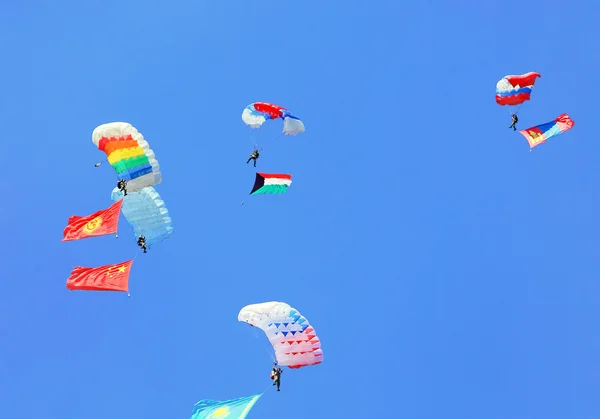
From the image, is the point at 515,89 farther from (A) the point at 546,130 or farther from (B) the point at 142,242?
(B) the point at 142,242

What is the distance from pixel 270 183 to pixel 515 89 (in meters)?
15.3

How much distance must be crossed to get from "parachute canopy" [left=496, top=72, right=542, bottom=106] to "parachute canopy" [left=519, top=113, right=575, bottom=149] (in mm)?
1878

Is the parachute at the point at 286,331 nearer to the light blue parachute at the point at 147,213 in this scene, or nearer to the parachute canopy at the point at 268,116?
the light blue parachute at the point at 147,213

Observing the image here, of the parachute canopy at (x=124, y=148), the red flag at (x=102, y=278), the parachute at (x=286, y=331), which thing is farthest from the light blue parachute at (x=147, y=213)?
the parachute at (x=286, y=331)

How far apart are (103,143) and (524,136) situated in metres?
24.2

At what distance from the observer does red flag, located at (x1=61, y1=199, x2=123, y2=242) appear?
1496 inches

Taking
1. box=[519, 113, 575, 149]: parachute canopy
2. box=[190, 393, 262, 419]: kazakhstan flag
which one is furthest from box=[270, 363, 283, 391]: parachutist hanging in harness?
box=[519, 113, 575, 149]: parachute canopy

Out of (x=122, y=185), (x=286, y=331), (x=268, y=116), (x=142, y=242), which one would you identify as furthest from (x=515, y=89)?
(x=122, y=185)

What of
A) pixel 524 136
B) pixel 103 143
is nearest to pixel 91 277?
pixel 103 143

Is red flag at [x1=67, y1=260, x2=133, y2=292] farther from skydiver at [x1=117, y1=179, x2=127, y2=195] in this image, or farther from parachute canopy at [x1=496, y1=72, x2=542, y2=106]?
parachute canopy at [x1=496, y1=72, x2=542, y2=106]

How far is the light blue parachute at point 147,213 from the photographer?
38969 mm

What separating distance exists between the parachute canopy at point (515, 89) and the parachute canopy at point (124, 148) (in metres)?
21.5

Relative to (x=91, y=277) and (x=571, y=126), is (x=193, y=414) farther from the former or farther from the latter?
(x=571, y=126)

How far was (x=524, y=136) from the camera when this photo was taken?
A: 48469 mm
